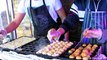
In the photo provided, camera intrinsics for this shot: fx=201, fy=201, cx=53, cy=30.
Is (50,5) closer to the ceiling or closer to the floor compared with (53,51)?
closer to the ceiling

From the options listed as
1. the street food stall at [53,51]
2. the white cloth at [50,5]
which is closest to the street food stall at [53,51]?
the street food stall at [53,51]

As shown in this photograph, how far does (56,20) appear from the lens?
202cm

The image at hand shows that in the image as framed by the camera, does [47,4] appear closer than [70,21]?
No

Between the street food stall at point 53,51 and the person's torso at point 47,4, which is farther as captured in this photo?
the person's torso at point 47,4

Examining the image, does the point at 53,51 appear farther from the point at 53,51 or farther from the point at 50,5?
the point at 50,5

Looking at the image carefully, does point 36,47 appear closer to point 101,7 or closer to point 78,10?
point 78,10

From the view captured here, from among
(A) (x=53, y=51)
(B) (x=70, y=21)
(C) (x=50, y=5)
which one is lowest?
(A) (x=53, y=51)

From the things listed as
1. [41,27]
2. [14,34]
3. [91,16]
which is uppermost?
[91,16]

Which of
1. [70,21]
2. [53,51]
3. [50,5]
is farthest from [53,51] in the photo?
[50,5]

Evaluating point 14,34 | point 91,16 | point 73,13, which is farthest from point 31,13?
point 14,34

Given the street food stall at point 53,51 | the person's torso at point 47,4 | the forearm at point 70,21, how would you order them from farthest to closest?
1. the person's torso at point 47,4
2. the forearm at point 70,21
3. the street food stall at point 53,51

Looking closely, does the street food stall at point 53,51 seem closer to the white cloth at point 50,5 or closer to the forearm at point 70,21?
the forearm at point 70,21

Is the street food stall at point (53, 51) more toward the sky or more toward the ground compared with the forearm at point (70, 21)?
more toward the ground

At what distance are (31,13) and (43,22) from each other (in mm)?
150
